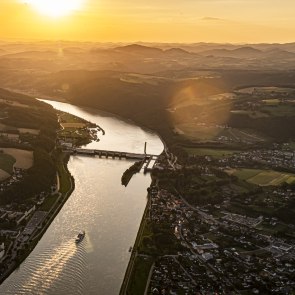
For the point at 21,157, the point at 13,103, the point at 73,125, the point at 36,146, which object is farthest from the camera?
the point at 13,103

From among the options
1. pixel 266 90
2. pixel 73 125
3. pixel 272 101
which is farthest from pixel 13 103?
pixel 266 90

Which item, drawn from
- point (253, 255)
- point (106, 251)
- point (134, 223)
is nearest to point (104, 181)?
point (134, 223)

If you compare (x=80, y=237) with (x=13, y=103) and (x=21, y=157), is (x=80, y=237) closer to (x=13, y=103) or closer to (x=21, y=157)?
(x=21, y=157)

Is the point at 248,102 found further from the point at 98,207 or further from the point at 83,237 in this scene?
the point at 83,237

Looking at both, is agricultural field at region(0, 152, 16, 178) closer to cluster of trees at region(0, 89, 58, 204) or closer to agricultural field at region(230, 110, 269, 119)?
cluster of trees at region(0, 89, 58, 204)

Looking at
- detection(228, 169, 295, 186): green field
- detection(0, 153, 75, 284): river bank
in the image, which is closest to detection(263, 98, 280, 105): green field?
detection(228, 169, 295, 186): green field

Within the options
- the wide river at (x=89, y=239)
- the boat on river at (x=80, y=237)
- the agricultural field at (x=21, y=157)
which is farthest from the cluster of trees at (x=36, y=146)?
the boat on river at (x=80, y=237)
